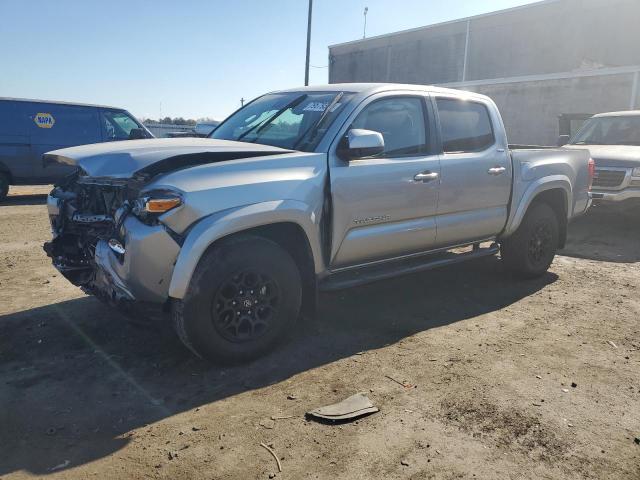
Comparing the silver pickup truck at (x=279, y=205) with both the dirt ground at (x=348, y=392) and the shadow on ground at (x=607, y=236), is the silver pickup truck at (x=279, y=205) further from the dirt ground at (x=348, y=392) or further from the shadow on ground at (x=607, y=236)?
the shadow on ground at (x=607, y=236)

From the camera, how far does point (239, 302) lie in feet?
11.7

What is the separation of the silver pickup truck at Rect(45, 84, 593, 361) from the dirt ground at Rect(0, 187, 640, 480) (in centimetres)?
40

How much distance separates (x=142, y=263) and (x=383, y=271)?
200cm

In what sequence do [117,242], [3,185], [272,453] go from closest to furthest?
[272,453] < [117,242] < [3,185]

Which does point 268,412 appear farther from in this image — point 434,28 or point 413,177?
point 434,28

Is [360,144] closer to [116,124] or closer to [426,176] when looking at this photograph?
[426,176]

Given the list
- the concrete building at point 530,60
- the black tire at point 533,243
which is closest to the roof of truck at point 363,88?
the black tire at point 533,243

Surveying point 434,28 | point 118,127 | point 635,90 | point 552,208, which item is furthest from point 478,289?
point 434,28

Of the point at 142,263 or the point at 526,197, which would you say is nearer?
the point at 142,263

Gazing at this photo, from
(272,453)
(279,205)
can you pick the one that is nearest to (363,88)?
(279,205)

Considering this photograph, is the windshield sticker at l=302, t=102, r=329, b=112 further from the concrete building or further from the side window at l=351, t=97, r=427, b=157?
the concrete building

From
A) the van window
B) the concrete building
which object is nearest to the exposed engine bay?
the van window

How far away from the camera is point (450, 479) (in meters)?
2.53

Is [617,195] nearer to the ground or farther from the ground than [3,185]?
farther from the ground
